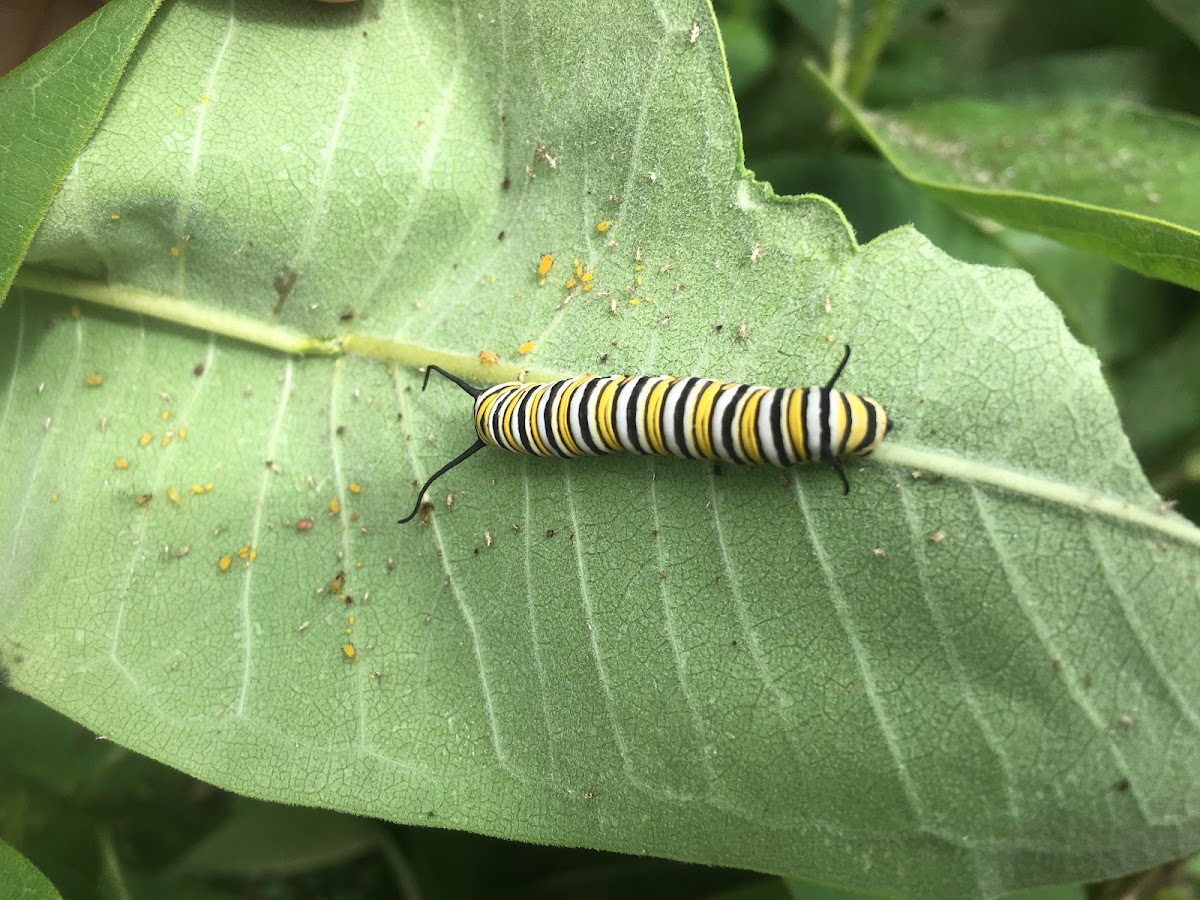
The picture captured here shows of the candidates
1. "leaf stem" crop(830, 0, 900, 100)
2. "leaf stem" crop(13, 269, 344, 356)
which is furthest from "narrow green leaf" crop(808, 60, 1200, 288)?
"leaf stem" crop(13, 269, 344, 356)

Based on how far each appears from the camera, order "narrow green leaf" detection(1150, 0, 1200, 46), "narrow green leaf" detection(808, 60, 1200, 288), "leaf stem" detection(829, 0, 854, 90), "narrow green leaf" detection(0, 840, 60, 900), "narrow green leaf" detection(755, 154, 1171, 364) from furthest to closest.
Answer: "leaf stem" detection(829, 0, 854, 90) → "narrow green leaf" detection(755, 154, 1171, 364) → "narrow green leaf" detection(1150, 0, 1200, 46) → "narrow green leaf" detection(808, 60, 1200, 288) → "narrow green leaf" detection(0, 840, 60, 900)

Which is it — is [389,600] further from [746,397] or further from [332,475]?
[746,397]

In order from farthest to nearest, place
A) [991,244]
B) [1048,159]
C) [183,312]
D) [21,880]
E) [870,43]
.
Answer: [870,43]
[991,244]
[1048,159]
[183,312]
[21,880]

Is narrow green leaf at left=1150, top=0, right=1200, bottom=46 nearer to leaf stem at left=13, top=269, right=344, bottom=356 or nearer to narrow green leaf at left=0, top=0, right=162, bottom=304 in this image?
leaf stem at left=13, top=269, right=344, bottom=356

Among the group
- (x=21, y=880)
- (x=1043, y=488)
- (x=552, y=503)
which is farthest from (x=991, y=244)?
(x=21, y=880)

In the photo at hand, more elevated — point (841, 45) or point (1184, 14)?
point (1184, 14)

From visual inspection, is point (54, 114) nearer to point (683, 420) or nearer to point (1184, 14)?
point (683, 420)
